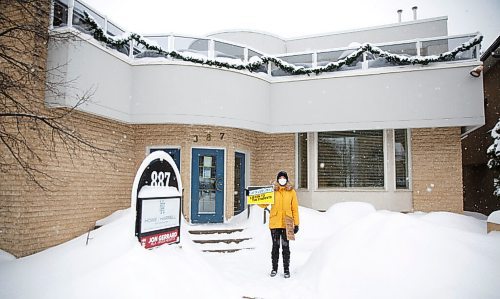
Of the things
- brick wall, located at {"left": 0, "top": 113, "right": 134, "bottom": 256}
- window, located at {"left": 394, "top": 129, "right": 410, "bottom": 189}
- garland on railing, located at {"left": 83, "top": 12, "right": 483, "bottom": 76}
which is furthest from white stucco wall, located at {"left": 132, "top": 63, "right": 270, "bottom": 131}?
window, located at {"left": 394, "top": 129, "right": 410, "bottom": 189}

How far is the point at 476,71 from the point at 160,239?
9600 millimetres

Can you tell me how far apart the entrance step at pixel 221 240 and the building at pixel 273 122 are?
159 centimetres

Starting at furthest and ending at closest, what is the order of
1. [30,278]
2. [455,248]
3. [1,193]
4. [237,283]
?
[1,193]
[237,283]
[30,278]
[455,248]

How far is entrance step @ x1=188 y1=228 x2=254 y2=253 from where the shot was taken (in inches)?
350

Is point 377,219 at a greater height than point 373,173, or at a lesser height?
lesser

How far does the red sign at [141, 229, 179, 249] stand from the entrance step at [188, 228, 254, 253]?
2.67 m

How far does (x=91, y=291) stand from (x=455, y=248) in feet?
15.7

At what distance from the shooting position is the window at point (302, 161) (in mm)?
12773

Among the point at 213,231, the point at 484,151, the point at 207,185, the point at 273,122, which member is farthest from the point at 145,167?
the point at 484,151

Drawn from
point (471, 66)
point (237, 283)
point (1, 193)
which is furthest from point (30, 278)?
point (471, 66)

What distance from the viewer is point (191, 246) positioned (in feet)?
22.6

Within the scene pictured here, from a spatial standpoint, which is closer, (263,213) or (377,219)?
(377,219)

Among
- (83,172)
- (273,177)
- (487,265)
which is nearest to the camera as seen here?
(487,265)

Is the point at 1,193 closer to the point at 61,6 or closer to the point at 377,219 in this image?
the point at 61,6
